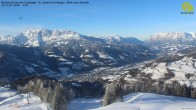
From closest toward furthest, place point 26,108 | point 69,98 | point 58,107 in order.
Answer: point 58,107 < point 26,108 < point 69,98

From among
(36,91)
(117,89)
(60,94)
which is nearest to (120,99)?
(117,89)

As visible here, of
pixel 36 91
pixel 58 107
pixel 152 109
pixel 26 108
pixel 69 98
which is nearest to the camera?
pixel 152 109

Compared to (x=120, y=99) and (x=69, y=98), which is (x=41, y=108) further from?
(x=120, y=99)

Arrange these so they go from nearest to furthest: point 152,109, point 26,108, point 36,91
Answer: point 152,109 → point 26,108 → point 36,91

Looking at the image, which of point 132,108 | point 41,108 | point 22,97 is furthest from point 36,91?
point 132,108

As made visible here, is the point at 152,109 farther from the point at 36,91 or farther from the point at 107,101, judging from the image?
the point at 36,91

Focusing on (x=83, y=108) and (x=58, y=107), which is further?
(x=83, y=108)

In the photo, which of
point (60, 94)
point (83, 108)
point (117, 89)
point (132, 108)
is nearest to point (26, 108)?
point (60, 94)

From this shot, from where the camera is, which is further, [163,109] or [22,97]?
[22,97]

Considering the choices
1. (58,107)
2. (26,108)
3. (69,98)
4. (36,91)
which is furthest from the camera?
(36,91)
